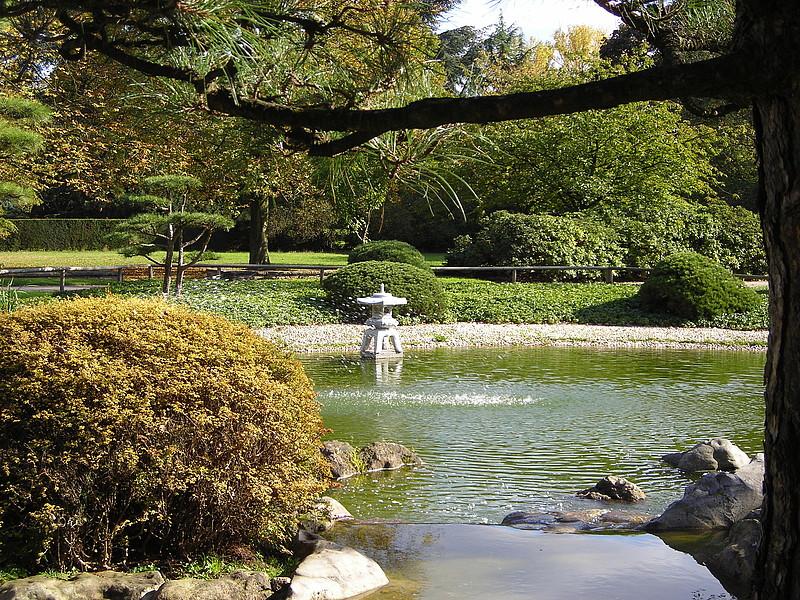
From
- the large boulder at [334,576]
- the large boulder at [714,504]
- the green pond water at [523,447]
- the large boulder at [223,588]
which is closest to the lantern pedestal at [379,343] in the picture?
the green pond water at [523,447]

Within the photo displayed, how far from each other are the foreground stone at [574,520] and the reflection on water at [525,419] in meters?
0.22

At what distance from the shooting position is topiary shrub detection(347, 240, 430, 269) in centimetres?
1966

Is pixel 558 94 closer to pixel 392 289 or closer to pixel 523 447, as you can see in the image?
pixel 523 447

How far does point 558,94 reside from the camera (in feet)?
7.01

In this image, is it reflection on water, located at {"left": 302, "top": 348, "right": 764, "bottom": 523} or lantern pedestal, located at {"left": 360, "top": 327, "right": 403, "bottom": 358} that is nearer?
reflection on water, located at {"left": 302, "top": 348, "right": 764, "bottom": 523}

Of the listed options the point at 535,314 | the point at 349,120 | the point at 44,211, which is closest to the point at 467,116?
the point at 349,120

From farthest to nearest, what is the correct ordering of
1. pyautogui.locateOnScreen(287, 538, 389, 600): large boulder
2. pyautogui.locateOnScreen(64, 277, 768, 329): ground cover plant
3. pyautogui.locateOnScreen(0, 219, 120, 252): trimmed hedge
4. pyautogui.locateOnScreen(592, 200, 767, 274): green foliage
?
pyautogui.locateOnScreen(0, 219, 120, 252): trimmed hedge, pyautogui.locateOnScreen(592, 200, 767, 274): green foliage, pyautogui.locateOnScreen(64, 277, 768, 329): ground cover plant, pyautogui.locateOnScreen(287, 538, 389, 600): large boulder

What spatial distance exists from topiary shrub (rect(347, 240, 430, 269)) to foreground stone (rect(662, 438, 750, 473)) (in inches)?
509

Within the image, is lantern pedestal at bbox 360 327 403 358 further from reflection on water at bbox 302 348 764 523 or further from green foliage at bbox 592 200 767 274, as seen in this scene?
green foliage at bbox 592 200 767 274

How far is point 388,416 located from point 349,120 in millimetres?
5975

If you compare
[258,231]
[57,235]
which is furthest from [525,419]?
[57,235]

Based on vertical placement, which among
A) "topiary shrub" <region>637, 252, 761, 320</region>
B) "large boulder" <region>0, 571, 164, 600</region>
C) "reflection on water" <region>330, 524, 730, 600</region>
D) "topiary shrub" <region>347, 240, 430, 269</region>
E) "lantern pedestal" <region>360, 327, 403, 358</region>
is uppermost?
"topiary shrub" <region>347, 240, 430, 269</region>

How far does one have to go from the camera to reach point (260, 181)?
19500 mm

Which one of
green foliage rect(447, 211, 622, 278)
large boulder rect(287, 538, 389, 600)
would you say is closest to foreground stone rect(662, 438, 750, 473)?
large boulder rect(287, 538, 389, 600)
